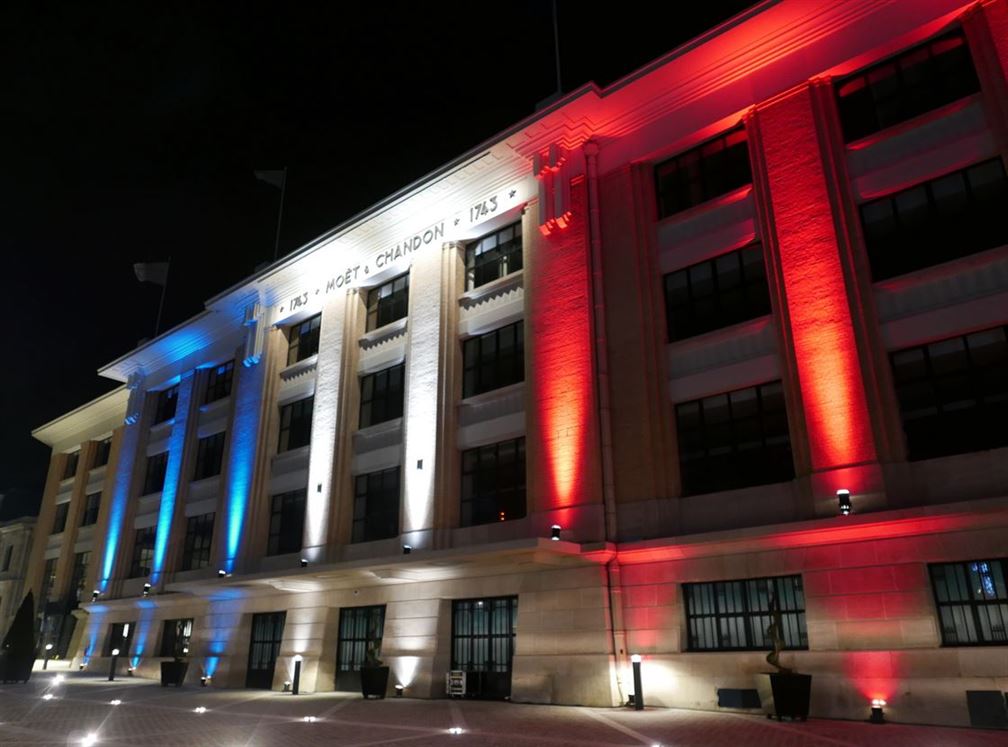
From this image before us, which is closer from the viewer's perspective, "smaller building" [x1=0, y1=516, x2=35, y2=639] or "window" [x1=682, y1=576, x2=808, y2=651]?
"window" [x1=682, y1=576, x2=808, y2=651]

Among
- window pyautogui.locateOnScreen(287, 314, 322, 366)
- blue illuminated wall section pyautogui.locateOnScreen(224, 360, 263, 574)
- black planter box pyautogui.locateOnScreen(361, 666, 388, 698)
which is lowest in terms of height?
black planter box pyautogui.locateOnScreen(361, 666, 388, 698)

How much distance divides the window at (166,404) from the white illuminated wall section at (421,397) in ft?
62.7

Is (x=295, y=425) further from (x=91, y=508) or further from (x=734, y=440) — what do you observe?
(x=91, y=508)

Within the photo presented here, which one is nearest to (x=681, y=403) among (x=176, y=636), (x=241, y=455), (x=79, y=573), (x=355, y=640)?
(x=355, y=640)

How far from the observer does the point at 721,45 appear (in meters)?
19.8

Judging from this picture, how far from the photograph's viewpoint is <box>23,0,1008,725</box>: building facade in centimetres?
1516

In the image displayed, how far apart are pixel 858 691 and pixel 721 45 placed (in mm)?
15876

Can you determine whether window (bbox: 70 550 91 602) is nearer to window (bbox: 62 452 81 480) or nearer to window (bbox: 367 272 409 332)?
A: window (bbox: 62 452 81 480)

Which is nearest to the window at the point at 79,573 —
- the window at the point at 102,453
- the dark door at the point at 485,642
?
the window at the point at 102,453

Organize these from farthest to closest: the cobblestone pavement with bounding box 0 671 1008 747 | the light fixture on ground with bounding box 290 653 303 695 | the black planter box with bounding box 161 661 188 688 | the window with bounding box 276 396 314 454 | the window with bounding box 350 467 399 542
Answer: the window with bounding box 276 396 314 454, the black planter box with bounding box 161 661 188 688, the window with bounding box 350 467 399 542, the light fixture on ground with bounding box 290 653 303 695, the cobblestone pavement with bounding box 0 671 1008 747

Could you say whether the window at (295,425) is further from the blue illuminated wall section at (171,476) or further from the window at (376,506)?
the blue illuminated wall section at (171,476)

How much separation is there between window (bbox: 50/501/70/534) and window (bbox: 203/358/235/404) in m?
18.0

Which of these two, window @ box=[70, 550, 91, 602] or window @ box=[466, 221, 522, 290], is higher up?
window @ box=[466, 221, 522, 290]

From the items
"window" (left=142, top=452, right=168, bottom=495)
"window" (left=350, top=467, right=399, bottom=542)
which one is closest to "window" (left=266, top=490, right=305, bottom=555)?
"window" (left=350, top=467, right=399, bottom=542)
